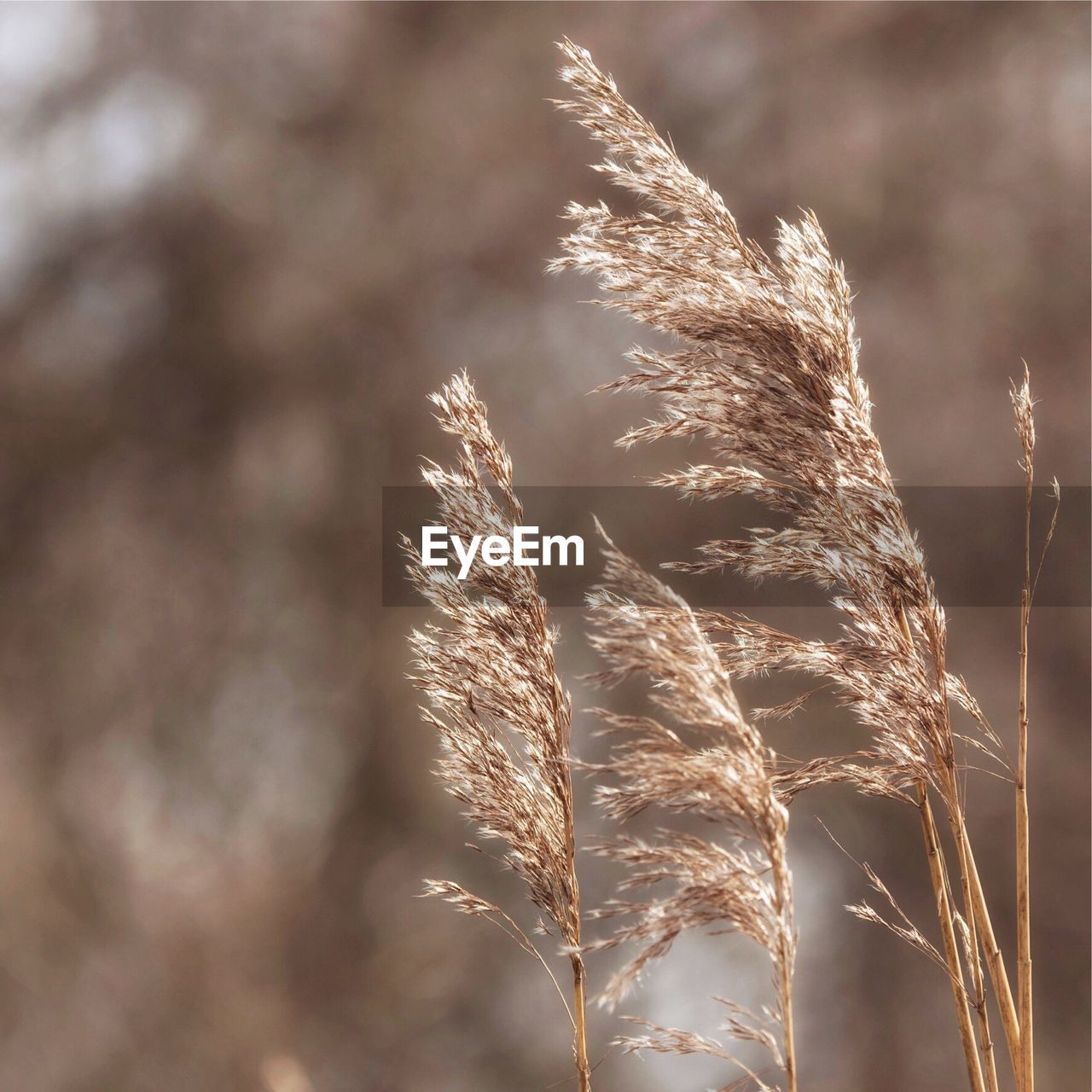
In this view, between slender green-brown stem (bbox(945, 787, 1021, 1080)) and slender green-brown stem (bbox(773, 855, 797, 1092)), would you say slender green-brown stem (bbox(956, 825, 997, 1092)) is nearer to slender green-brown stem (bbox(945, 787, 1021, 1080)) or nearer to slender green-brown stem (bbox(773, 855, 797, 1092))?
slender green-brown stem (bbox(945, 787, 1021, 1080))

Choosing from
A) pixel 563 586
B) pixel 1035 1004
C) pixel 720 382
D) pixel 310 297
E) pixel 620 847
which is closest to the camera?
pixel 620 847

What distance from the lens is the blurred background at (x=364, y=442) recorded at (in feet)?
3.78

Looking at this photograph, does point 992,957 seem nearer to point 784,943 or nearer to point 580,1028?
point 784,943

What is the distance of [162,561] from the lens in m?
1.29

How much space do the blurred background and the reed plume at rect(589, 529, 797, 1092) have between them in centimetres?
61

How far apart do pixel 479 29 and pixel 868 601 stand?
116 centimetres

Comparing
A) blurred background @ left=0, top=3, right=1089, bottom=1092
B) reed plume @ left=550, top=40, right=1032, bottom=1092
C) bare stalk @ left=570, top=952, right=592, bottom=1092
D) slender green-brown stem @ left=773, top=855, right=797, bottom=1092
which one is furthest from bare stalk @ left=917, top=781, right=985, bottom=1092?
blurred background @ left=0, top=3, right=1089, bottom=1092

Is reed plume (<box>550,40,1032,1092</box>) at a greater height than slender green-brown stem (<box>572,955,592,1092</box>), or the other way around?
reed plume (<box>550,40,1032,1092</box>)

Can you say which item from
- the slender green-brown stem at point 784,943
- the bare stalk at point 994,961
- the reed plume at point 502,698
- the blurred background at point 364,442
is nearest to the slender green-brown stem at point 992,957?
the bare stalk at point 994,961

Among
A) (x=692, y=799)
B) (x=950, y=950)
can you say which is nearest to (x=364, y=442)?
(x=692, y=799)

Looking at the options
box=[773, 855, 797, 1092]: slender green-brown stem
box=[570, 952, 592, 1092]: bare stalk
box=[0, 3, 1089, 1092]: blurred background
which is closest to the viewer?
box=[773, 855, 797, 1092]: slender green-brown stem

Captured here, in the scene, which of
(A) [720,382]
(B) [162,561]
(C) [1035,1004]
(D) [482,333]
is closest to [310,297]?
(D) [482,333]

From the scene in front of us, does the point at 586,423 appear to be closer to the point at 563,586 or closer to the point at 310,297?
the point at 563,586

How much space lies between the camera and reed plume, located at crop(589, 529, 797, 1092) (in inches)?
21.9
